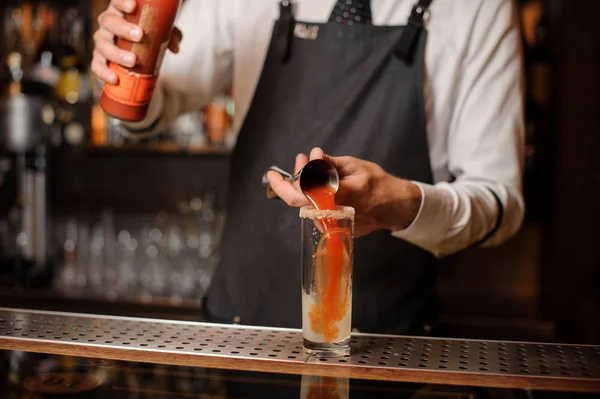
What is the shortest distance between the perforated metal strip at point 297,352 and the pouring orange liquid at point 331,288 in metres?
0.05

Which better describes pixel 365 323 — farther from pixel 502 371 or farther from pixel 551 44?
pixel 551 44

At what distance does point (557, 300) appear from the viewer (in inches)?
112

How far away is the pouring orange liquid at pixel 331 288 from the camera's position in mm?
975

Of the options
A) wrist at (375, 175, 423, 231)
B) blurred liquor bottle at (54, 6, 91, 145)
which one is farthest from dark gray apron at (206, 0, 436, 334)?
blurred liquor bottle at (54, 6, 91, 145)

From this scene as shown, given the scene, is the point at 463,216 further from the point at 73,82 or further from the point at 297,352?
the point at 73,82

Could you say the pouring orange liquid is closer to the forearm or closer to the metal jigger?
the metal jigger

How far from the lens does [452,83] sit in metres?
1.55

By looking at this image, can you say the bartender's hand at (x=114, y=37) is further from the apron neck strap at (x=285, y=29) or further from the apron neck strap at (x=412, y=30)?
the apron neck strap at (x=412, y=30)

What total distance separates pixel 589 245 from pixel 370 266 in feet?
5.07

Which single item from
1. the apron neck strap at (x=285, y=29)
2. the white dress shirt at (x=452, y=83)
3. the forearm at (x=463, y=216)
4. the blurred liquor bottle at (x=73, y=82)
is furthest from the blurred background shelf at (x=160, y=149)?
the forearm at (x=463, y=216)

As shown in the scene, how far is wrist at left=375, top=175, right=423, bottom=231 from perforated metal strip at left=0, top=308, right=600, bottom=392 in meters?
0.21

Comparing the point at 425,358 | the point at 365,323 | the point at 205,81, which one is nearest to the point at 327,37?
the point at 205,81

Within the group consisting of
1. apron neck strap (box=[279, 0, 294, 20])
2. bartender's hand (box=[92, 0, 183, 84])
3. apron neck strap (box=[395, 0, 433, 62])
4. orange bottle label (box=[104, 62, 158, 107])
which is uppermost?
apron neck strap (box=[279, 0, 294, 20])

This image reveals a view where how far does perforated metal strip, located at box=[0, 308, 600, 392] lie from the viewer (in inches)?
37.0
